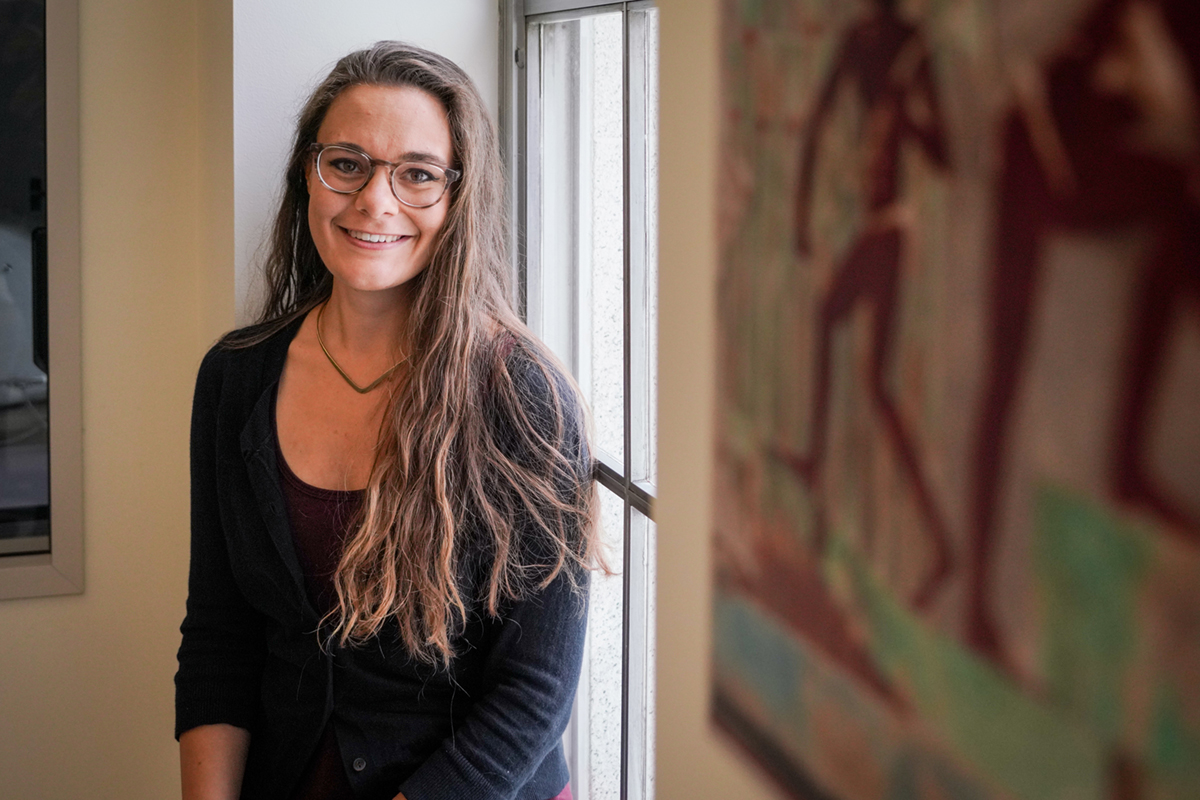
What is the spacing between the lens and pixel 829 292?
339 millimetres

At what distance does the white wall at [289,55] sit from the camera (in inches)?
62.6

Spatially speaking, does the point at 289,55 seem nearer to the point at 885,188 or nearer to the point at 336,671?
the point at 336,671

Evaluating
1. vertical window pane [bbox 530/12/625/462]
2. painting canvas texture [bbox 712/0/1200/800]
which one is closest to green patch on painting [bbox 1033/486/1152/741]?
painting canvas texture [bbox 712/0/1200/800]

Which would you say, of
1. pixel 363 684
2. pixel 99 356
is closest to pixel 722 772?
pixel 363 684

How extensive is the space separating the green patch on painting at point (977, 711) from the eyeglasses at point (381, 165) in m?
1.07

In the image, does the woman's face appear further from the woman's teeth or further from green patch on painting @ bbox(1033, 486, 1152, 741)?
green patch on painting @ bbox(1033, 486, 1152, 741)

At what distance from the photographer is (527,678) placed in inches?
48.3

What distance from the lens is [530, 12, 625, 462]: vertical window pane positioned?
1.40 meters

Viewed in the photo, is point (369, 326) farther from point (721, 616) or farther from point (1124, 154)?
point (1124, 154)

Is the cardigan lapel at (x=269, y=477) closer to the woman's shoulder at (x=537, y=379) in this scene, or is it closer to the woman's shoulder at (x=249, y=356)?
the woman's shoulder at (x=249, y=356)

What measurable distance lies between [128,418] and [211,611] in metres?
0.70

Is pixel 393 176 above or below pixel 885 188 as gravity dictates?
above

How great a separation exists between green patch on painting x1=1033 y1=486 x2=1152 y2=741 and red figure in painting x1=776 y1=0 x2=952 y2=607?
39 millimetres

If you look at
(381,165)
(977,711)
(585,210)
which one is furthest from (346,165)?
(977,711)
